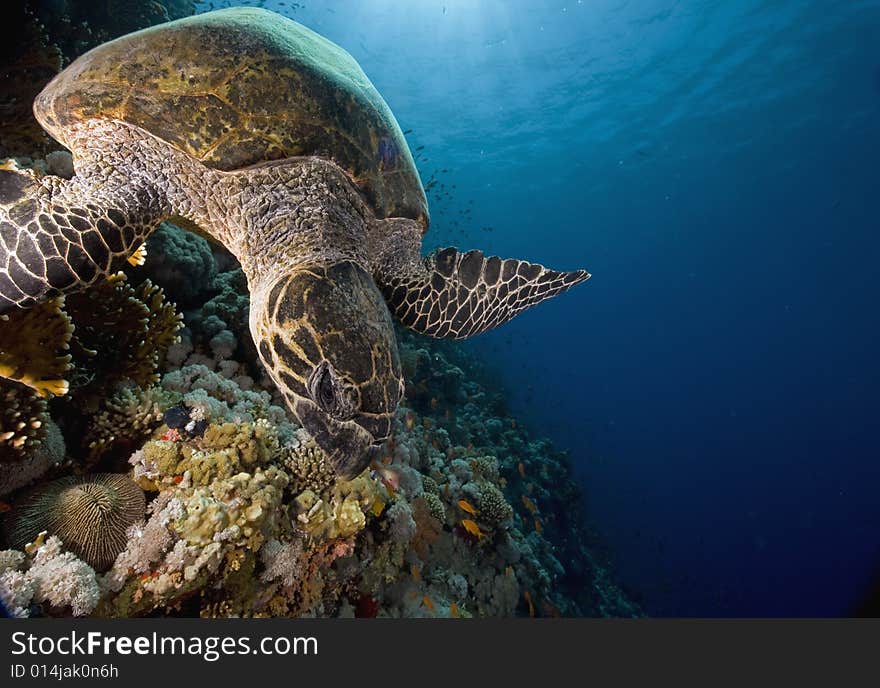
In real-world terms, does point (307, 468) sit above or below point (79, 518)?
above

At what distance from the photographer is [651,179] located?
49625 mm

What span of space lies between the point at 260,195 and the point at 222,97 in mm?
622

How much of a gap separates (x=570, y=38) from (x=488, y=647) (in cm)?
3424

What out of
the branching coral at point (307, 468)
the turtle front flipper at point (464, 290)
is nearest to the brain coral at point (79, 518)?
the branching coral at point (307, 468)

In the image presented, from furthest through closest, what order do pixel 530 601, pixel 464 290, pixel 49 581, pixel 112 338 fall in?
pixel 530 601, pixel 464 290, pixel 112 338, pixel 49 581

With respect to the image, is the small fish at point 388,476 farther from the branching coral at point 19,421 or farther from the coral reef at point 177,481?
the branching coral at point 19,421

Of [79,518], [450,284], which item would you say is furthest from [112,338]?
[450,284]

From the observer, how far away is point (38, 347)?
2367 millimetres

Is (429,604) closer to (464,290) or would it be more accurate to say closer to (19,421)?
(464,290)

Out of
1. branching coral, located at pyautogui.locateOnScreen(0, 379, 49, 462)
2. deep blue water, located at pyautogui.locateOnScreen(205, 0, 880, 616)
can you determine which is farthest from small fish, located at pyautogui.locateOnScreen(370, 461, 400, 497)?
deep blue water, located at pyautogui.locateOnScreen(205, 0, 880, 616)

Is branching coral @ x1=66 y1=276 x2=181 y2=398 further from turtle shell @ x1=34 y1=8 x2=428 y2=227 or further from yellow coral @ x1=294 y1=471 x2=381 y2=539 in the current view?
yellow coral @ x1=294 y1=471 x2=381 y2=539

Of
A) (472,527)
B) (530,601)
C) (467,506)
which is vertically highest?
(467,506)

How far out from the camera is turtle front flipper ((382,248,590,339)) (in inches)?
139

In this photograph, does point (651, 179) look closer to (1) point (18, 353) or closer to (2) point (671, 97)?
(2) point (671, 97)
